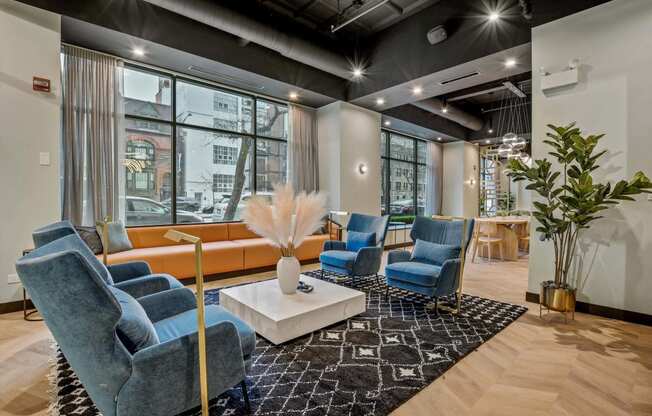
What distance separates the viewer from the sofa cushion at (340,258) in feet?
13.3

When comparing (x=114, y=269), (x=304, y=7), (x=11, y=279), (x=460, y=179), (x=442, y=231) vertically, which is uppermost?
(x=304, y=7)

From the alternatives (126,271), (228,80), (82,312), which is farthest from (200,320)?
(228,80)

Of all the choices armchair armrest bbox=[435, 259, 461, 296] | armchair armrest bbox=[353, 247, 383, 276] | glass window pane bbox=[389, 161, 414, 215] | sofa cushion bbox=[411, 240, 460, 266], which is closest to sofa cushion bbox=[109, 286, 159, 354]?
armchair armrest bbox=[435, 259, 461, 296]

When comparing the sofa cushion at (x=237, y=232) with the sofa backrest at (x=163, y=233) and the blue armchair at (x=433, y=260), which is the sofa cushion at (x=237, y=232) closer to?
the sofa backrest at (x=163, y=233)

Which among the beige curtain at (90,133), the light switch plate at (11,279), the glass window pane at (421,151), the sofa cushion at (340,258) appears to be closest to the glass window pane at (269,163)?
the sofa cushion at (340,258)

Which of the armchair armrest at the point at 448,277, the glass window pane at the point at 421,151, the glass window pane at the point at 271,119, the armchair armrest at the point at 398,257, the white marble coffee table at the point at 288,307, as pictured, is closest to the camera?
the white marble coffee table at the point at 288,307

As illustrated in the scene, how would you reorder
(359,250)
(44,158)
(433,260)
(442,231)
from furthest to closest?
(359,250) < (442,231) < (433,260) < (44,158)

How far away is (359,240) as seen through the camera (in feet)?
14.8

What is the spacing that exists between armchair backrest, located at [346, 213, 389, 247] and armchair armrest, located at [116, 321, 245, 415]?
3009 millimetres

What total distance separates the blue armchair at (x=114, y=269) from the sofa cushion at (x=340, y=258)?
6.78 feet

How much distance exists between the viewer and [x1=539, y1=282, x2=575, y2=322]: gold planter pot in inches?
122

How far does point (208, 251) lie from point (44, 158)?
2.14m

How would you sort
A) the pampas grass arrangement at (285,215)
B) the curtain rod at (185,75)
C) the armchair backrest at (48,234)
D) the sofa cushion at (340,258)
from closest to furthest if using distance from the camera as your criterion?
1. the armchair backrest at (48,234)
2. the pampas grass arrangement at (285,215)
3. the sofa cushion at (340,258)
4. the curtain rod at (185,75)

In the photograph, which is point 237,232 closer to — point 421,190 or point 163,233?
point 163,233
